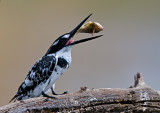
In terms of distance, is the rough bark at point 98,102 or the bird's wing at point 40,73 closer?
the rough bark at point 98,102

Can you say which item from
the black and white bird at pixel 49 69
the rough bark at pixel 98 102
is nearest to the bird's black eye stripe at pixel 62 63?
the black and white bird at pixel 49 69

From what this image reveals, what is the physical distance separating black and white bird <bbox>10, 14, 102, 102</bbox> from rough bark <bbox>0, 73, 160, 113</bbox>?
162 mm

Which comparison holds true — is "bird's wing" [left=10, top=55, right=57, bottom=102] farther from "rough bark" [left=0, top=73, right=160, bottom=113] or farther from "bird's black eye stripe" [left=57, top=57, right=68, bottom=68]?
"rough bark" [left=0, top=73, right=160, bottom=113]

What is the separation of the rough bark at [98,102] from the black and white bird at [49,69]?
162 mm

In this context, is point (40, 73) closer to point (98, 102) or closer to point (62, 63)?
point (62, 63)

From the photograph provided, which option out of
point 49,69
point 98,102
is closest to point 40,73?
point 49,69

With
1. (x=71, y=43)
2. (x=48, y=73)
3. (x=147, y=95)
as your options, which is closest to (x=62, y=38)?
(x=71, y=43)

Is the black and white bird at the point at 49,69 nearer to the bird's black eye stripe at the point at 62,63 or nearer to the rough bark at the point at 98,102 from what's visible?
the bird's black eye stripe at the point at 62,63

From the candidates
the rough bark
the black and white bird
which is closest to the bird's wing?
the black and white bird

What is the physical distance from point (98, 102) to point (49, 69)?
0.36 m

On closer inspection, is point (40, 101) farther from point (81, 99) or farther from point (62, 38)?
point (62, 38)

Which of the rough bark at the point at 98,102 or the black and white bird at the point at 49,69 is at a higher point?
the black and white bird at the point at 49,69

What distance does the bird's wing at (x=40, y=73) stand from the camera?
137 centimetres

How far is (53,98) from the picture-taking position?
124 cm
